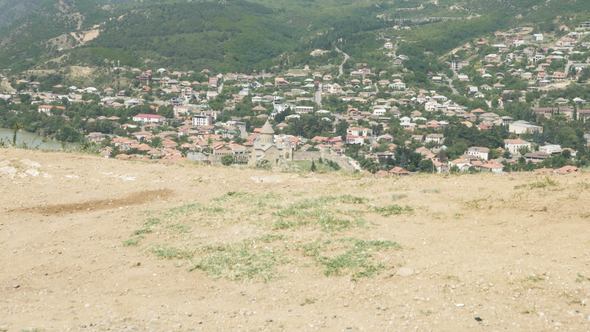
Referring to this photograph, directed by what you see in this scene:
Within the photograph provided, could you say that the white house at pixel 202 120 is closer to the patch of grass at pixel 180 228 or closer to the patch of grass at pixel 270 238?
the patch of grass at pixel 180 228

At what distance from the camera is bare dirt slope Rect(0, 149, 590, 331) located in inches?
236

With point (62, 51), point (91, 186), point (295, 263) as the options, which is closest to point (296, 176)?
point (91, 186)

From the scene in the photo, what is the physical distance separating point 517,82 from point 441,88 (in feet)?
24.6

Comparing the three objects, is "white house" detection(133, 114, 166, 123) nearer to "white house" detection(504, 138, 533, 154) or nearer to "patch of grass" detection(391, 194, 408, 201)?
"white house" detection(504, 138, 533, 154)

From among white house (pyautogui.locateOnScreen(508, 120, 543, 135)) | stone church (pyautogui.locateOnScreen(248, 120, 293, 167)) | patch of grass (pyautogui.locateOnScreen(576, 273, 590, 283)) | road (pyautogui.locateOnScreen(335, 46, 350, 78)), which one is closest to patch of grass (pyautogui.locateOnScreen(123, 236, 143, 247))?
patch of grass (pyautogui.locateOnScreen(576, 273, 590, 283))

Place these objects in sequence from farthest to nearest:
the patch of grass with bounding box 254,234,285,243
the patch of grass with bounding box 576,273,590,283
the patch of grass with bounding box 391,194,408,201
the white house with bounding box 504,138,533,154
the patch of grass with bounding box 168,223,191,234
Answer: the white house with bounding box 504,138,533,154 < the patch of grass with bounding box 391,194,408,201 < the patch of grass with bounding box 168,223,191,234 < the patch of grass with bounding box 254,234,285,243 < the patch of grass with bounding box 576,273,590,283

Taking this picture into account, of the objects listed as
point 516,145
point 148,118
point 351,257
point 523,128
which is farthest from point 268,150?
point 148,118

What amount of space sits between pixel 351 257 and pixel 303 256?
570 mm

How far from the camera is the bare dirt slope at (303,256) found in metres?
6.00

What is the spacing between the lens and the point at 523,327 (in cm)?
546

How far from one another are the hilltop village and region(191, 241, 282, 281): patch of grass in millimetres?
17684

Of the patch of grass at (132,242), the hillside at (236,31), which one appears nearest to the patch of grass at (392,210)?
the patch of grass at (132,242)

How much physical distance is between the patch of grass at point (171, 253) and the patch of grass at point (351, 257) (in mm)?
1368

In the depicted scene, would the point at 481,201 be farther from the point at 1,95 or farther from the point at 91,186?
the point at 1,95
